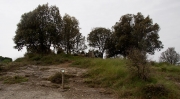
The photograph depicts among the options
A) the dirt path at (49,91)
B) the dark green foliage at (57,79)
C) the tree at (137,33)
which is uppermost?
the tree at (137,33)

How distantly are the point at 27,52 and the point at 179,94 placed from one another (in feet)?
61.5

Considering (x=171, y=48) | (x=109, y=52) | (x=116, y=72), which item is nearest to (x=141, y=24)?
(x=109, y=52)

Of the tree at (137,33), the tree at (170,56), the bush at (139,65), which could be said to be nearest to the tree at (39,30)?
the tree at (137,33)

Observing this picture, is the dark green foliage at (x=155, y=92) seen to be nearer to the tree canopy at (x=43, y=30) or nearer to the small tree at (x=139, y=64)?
the small tree at (x=139, y=64)

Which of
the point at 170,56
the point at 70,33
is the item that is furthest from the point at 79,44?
the point at 170,56

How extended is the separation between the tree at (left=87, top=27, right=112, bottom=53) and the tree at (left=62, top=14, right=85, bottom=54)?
6.10m

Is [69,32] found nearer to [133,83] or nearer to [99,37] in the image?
[99,37]

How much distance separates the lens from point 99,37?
30547 millimetres

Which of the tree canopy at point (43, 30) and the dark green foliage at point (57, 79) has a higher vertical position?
the tree canopy at point (43, 30)

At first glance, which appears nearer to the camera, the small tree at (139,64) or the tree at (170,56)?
the small tree at (139,64)

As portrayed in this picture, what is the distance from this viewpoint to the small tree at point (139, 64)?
29.1 feet

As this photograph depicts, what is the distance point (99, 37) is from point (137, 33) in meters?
8.54

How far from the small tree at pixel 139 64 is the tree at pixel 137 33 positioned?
44.4ft

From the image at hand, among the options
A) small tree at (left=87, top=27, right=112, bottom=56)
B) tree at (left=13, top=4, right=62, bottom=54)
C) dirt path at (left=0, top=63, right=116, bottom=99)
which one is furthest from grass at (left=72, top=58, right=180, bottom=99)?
small tree at (left=87, top=27, right=112, bottom=56)
